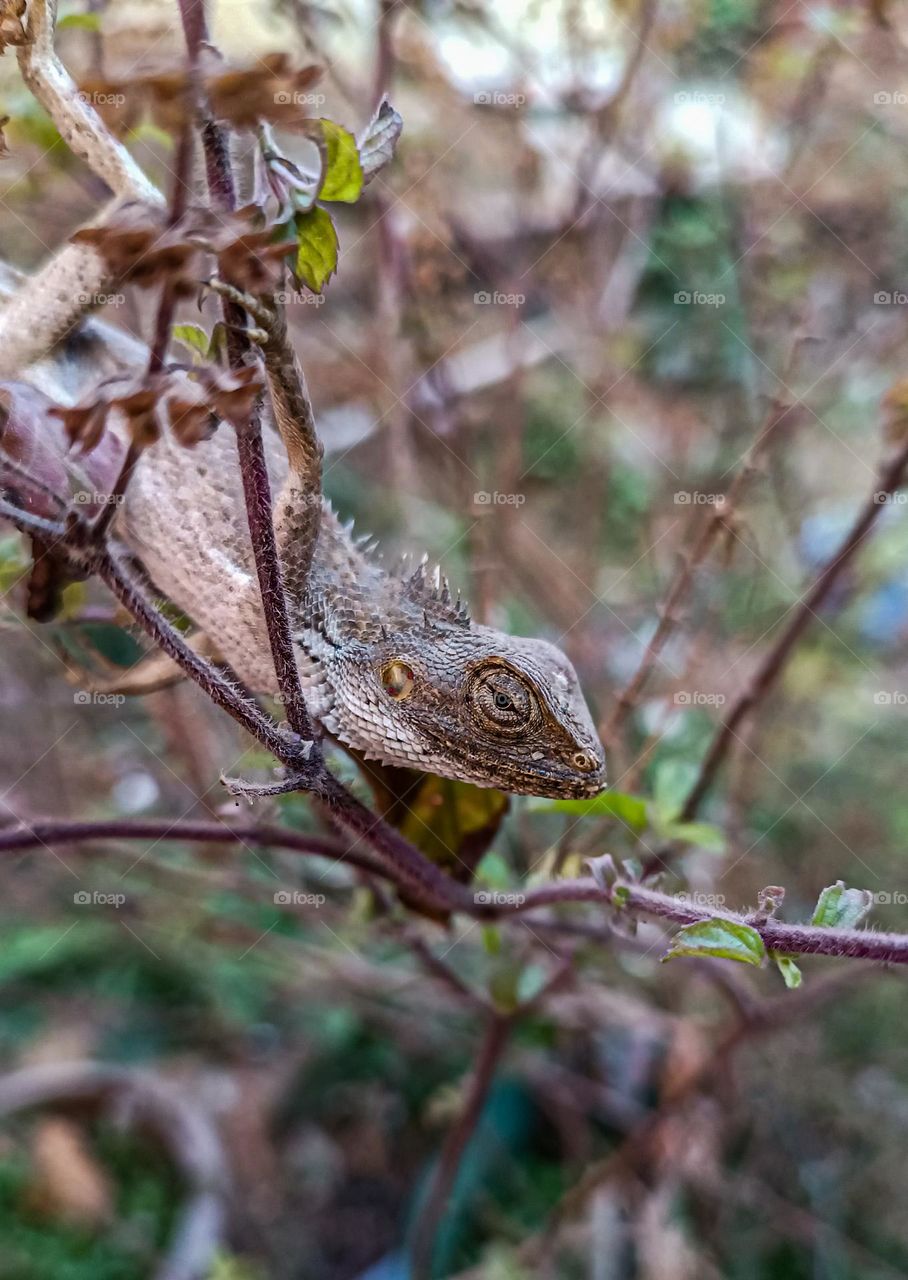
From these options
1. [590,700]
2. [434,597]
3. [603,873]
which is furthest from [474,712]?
[590,700]

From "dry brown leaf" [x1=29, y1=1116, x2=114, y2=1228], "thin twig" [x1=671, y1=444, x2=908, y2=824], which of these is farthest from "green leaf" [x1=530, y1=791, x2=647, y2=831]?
"dry brown leaf" [x1=29, y1=1116, x2=114, y2=1228]

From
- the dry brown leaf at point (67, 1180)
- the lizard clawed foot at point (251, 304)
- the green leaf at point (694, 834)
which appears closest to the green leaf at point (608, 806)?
the green leaf at point (694, 834)

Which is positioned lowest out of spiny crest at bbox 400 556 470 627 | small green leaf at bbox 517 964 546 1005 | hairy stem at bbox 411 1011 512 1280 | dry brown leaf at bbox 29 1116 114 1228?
dry brown leaf at bbox 29 1116 114 1228

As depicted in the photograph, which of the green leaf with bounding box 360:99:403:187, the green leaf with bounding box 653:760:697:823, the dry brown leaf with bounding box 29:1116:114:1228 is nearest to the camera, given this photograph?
the green leaf with bounding box 360:99:403:187

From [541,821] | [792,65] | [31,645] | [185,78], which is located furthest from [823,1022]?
[185,78]

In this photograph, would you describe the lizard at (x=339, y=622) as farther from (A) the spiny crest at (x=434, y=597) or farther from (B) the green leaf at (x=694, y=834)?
(B) the green leaf at (x=694, y=834)

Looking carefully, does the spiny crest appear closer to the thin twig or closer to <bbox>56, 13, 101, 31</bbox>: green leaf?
the thin twig

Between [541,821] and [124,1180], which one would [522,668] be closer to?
[541,821]
